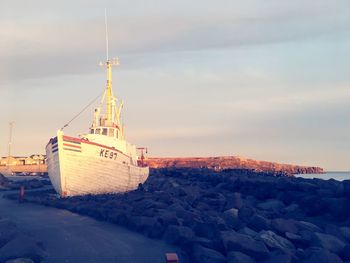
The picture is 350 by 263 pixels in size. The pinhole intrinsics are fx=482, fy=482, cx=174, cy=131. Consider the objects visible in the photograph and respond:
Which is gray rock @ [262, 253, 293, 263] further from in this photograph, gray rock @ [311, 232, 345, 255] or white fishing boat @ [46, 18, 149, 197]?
white fishing boat @ [46, 18, 149, 197]

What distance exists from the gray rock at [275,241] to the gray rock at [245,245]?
22.7 inches

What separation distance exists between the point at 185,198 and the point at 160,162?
87.6m

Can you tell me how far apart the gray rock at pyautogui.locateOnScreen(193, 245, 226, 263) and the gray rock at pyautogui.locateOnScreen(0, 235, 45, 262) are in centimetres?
402

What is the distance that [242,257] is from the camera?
12070mm

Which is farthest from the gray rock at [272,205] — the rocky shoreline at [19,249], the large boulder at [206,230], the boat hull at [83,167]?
the rocky shoreline at [19,249]

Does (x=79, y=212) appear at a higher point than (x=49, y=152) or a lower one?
lower

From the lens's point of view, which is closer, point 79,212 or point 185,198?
point 79,212

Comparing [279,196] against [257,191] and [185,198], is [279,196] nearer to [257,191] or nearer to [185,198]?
[257,191]

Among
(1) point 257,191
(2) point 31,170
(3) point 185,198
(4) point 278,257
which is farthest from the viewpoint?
(2) point 31,170

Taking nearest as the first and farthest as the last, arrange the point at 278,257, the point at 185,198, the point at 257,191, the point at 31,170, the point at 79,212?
the point at 278,257
the point at 79,212
the point at 185,198
the point at 257,191
the point at 31,170

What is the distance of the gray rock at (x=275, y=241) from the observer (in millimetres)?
13568

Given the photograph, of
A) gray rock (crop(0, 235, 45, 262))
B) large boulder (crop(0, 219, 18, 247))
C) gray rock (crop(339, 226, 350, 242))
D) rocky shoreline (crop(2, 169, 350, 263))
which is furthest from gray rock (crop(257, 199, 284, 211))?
gray rock (crop(0, 235, 45, 262))

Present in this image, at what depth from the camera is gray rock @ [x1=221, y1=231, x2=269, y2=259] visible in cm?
1254

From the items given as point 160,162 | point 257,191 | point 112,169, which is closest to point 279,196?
point 257,191
